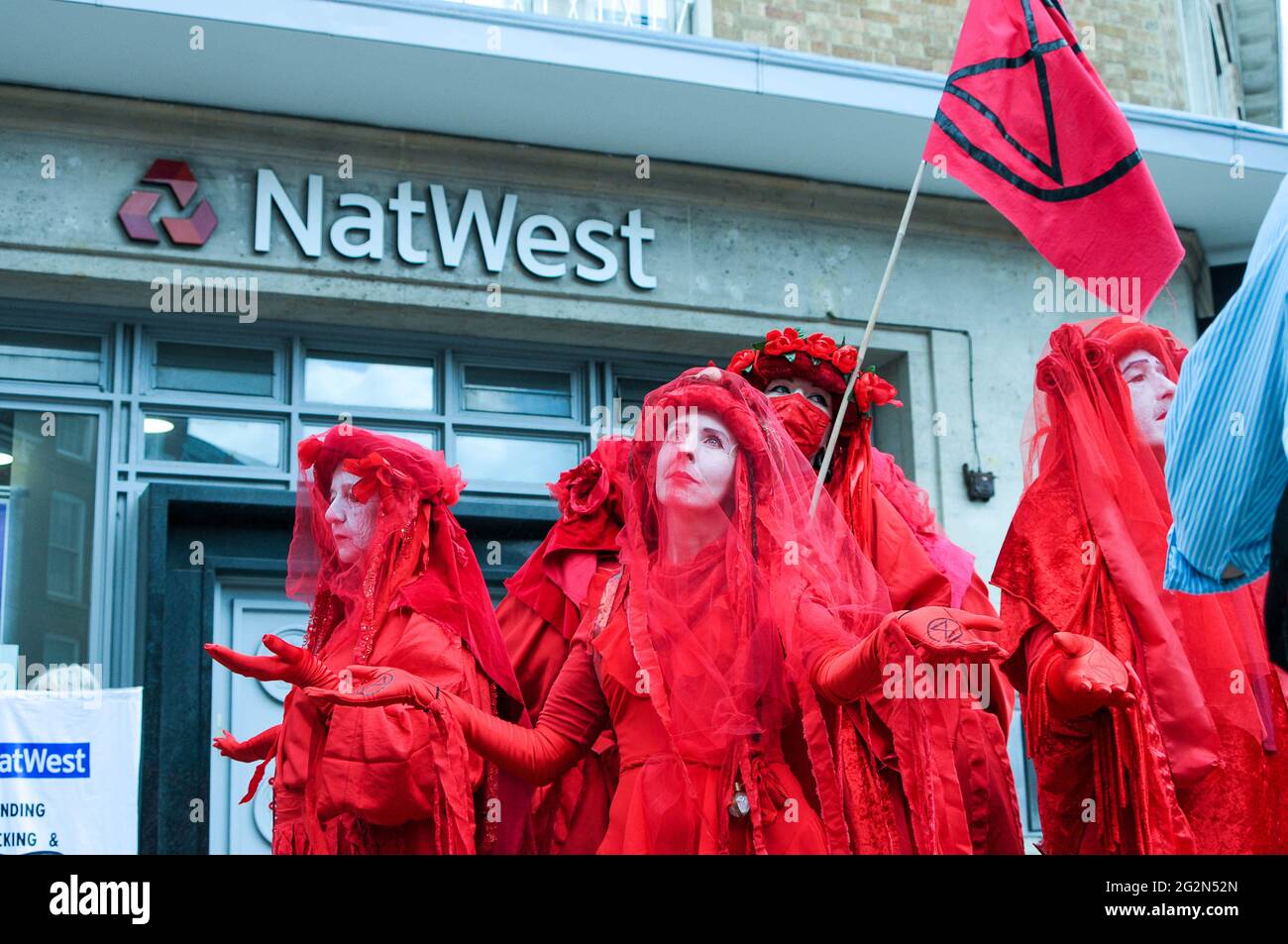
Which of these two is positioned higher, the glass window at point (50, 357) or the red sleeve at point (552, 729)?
the glass window at point (50, 357)

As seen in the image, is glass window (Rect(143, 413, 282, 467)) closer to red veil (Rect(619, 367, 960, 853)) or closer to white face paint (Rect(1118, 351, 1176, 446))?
red veil (Rect(619, 367, 960, 853))

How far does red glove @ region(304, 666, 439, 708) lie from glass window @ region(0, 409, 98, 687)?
322 cm

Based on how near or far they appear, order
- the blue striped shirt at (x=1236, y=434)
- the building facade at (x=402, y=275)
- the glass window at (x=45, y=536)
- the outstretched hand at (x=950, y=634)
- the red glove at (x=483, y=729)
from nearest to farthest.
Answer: the blue striped shirt at (x=1236, y=434)
the outstretched hand at (x=950, y=634)
the red glove at (x=483, y=729)
the glass window at (x=45, y=536)
the building facade at (x=402, y=275)

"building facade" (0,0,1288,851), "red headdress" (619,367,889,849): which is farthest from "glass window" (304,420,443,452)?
"red headdress" (619,367,889,849)

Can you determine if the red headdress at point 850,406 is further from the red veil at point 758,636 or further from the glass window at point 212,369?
the glass window at point 212,369

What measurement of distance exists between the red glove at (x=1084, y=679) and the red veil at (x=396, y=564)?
1352mm

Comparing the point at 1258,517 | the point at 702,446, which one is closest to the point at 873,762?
the point at 702,446

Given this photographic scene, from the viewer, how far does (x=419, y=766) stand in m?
3.41

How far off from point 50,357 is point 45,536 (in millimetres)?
782

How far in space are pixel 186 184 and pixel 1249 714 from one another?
15.6 feet

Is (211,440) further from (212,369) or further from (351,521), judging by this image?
(351,521)

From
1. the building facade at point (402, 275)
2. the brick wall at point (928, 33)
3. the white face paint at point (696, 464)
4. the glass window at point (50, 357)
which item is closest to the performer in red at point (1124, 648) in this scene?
the white face paint at point (696, 464)

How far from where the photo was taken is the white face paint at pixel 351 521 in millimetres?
3971

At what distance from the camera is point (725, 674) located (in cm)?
340
